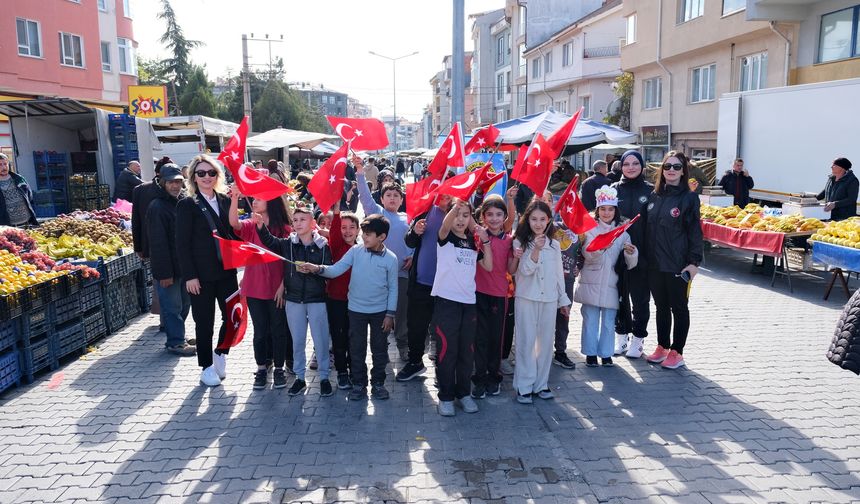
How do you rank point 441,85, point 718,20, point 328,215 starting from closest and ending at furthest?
point 328,215 < point 718,20 < point 441,85

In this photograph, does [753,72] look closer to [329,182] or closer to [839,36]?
[839,36]

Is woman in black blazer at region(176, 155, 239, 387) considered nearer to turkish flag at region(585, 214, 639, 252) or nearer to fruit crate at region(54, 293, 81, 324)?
fruit crate at region(54, 293, 81, 324)

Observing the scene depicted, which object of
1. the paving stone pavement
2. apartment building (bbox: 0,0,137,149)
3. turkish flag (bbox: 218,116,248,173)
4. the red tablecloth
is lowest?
the paving stone pavement

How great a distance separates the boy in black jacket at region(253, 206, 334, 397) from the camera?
5.61m

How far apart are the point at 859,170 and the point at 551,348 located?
10.4 meters

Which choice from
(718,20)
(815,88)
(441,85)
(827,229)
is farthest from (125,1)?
(441,85)

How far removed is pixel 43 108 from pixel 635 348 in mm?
12382

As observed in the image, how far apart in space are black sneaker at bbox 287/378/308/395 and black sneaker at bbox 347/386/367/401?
47 centimetres

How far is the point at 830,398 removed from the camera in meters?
5.54

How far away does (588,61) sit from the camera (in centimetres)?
3403

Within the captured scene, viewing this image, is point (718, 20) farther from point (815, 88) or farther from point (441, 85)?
point (441, 85)

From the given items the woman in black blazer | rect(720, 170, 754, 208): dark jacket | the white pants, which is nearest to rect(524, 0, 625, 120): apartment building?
rect(720, 170, 754, 208): dark jacket

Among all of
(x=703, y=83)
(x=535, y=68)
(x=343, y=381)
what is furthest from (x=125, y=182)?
(x=535, y=68)

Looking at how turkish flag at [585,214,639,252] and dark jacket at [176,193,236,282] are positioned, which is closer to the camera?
dark jacket at [176,193,236,282]
